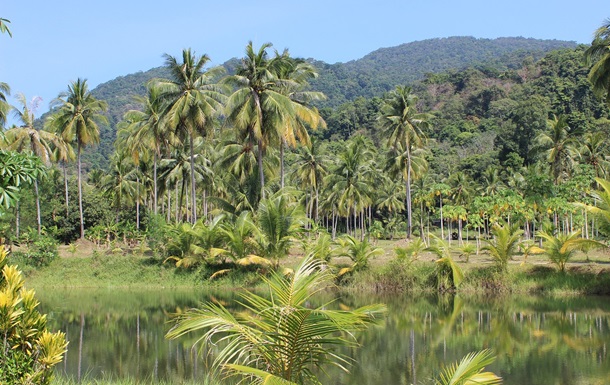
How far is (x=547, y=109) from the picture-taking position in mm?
77375

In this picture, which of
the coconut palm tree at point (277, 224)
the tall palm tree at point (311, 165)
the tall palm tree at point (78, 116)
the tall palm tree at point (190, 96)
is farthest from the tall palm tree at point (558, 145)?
the tall palm tree at point (78, 116)

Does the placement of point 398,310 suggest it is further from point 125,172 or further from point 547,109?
point 547,109

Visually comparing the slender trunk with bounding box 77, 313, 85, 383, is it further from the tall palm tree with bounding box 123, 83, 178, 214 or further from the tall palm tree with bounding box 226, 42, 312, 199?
the tall palm tree with bounding box 123, 83, 178, 214

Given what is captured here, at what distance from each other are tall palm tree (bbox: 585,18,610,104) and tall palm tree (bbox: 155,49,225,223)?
20989 mm

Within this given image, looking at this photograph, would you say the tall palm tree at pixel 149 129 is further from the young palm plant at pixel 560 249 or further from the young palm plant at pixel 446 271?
the young palm plant at pixel 560 249

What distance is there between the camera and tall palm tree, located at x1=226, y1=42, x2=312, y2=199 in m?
32.3

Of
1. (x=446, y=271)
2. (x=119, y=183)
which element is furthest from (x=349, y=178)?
(x=119, y=183)

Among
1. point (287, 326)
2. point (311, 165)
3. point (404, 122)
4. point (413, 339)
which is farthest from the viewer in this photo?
point (311, 165)

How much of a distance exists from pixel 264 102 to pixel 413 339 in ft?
61.1

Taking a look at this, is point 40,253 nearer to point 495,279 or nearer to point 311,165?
point 311,165

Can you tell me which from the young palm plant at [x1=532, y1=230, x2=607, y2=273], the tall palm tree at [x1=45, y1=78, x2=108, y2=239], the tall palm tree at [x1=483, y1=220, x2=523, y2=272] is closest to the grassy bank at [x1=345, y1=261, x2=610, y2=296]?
the young palm plant at [x1=532, y1=230, x2=607, y2=273]

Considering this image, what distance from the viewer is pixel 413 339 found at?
58.7 ft

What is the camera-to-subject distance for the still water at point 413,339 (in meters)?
13.6

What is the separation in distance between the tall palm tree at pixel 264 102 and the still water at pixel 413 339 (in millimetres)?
10162
